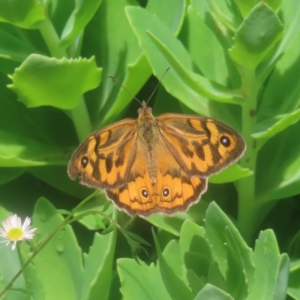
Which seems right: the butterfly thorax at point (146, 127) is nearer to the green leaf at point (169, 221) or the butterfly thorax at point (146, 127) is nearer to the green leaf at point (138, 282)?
the green leaf at point (169, 221)

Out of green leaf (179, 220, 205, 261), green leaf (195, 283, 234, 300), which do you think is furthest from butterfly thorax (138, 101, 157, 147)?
green leaf (195, 283, 234, 300)

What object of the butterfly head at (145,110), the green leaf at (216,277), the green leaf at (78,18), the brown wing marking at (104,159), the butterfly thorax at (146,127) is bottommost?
the green leaf at (216,277)

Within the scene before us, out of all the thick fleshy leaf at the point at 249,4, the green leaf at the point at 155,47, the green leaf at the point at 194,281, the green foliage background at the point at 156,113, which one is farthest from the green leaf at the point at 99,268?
the thick fleshy leaf at the point at 249,4

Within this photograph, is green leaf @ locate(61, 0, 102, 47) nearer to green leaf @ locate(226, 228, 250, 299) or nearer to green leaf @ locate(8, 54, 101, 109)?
green leaf @ locate(8, 54, 101, 109)

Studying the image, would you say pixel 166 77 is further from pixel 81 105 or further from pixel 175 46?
pixel 81 105

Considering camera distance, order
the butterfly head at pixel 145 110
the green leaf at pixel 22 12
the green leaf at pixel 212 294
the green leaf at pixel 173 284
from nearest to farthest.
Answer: the green leaf at pixel 212 294 → the green leaf at pixel 173 284 → the green leaf at pixel 22 12 → the butterfly head at pixel 145 110

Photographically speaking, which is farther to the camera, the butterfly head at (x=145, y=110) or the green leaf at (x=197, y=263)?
the butterfly head at (x=145, y=110)
